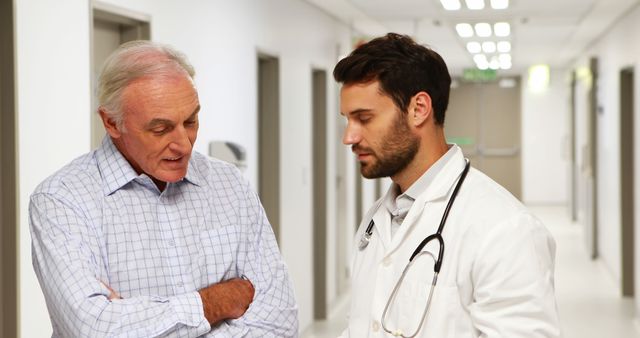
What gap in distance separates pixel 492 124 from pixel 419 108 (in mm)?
16771

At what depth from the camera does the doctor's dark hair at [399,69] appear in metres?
1.89

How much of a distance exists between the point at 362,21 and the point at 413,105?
7207 millimetres

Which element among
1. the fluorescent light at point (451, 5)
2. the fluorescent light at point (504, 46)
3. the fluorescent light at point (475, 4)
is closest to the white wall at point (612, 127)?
the fluorescent light at point (504, 46)

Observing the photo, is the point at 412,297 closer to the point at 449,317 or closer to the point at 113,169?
the point at 449,317

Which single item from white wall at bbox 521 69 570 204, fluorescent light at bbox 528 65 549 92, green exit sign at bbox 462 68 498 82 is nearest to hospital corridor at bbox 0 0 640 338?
fluorescent light at bbox 528 65 549 92

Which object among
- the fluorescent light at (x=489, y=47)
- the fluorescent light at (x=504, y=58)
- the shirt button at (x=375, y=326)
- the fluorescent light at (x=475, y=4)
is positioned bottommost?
the shirt button at (x=375, y=326)

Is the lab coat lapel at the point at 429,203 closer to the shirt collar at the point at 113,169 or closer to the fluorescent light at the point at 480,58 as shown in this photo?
the shirt collar at the point at 113,169

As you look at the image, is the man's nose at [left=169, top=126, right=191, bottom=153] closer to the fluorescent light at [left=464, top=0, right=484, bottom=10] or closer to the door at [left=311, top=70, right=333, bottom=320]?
the fluorescent light at [left=464, top=0, right=484, bottom=10]

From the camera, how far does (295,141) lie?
685 cm

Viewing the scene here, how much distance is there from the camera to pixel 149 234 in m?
2.07

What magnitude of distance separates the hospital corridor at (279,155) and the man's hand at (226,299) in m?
0.02

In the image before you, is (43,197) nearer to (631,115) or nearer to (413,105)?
(413,105)

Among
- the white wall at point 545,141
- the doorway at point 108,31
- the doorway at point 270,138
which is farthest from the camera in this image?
the white wall at point 545,141

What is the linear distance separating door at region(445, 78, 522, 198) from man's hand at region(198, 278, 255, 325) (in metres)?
16.3
